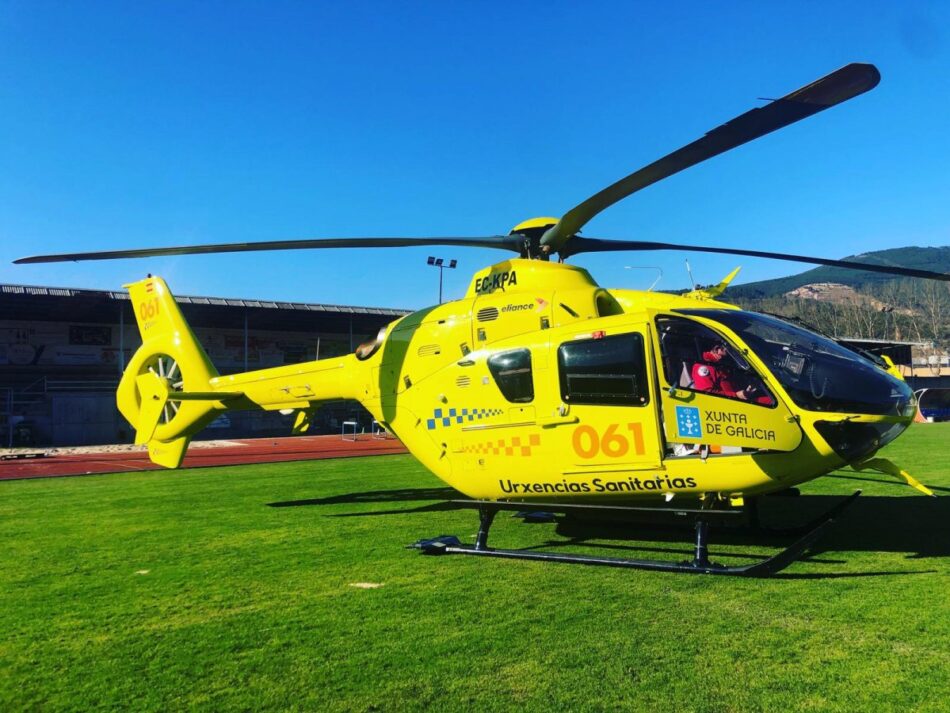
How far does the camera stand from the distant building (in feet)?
113

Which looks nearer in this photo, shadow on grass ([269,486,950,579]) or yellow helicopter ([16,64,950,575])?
yellow helicopter ([16,64,950,575])

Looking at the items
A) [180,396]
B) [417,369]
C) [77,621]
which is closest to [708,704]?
[77,621]

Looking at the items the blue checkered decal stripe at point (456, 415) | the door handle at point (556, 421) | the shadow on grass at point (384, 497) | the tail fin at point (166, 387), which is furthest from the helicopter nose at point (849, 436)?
the tail fin at point (166, 387)

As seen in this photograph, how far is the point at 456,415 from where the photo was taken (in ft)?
25.3

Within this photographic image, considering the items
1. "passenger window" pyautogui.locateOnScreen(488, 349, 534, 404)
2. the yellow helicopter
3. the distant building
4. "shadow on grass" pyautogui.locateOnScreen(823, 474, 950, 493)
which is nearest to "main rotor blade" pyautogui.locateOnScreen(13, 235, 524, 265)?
the yellow helicopter

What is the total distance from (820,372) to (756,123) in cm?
230

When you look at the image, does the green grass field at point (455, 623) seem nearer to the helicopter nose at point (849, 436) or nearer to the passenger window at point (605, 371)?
the helicopter nose at point (849, 436)

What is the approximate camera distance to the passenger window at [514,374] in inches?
277

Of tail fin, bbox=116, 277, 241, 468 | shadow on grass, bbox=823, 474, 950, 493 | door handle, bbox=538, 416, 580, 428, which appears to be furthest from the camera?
tail fin, bbox=116, 277, 241, 468

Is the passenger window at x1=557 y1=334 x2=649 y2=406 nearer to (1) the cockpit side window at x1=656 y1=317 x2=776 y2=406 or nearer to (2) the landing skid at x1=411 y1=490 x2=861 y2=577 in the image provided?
(1) the cockpit side window at x1=656 y1=317 x2=776 y2=406

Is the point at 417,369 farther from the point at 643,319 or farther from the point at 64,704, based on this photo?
the point at 64,704

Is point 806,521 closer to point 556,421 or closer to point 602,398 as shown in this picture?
point 602,398

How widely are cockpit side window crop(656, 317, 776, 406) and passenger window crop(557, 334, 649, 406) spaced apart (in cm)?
27

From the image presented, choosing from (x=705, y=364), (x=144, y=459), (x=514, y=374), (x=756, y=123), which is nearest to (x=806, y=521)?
(x=705, y=364)
